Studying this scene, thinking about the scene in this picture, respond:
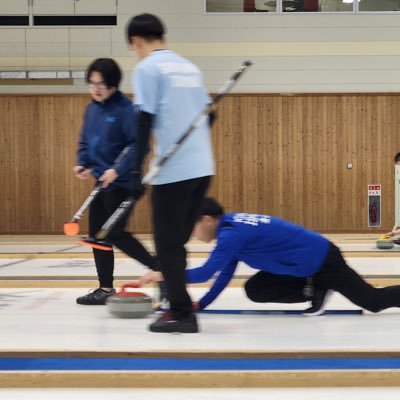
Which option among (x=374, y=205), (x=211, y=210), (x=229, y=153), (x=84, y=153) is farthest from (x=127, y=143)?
(x=374, y=205)

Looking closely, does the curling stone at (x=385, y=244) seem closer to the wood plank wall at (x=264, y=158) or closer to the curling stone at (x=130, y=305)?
the wood plank wall at (x=264, y=158)

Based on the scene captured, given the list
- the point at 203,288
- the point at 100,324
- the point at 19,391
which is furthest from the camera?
the point at 203,288

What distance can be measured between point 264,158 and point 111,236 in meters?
8.64

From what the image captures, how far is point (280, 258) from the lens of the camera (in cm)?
348

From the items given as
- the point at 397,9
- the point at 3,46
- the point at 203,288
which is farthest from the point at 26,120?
the point at 203,288

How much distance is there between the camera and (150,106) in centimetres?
298

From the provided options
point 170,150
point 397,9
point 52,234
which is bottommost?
point 52,234

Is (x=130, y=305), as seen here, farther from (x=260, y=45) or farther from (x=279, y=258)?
(x=260, y=45)

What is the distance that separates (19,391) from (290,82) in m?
10.4

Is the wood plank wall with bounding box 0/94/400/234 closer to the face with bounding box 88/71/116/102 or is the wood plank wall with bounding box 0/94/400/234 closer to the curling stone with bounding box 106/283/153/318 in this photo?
the face with bounding box 88/71/116/102

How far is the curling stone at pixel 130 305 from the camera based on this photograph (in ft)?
11.6

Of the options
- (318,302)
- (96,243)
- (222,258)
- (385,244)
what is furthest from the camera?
(385,244)

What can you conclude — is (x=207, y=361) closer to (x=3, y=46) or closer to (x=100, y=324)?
(x=100, y=324)

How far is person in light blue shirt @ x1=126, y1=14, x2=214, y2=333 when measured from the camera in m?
2.99
